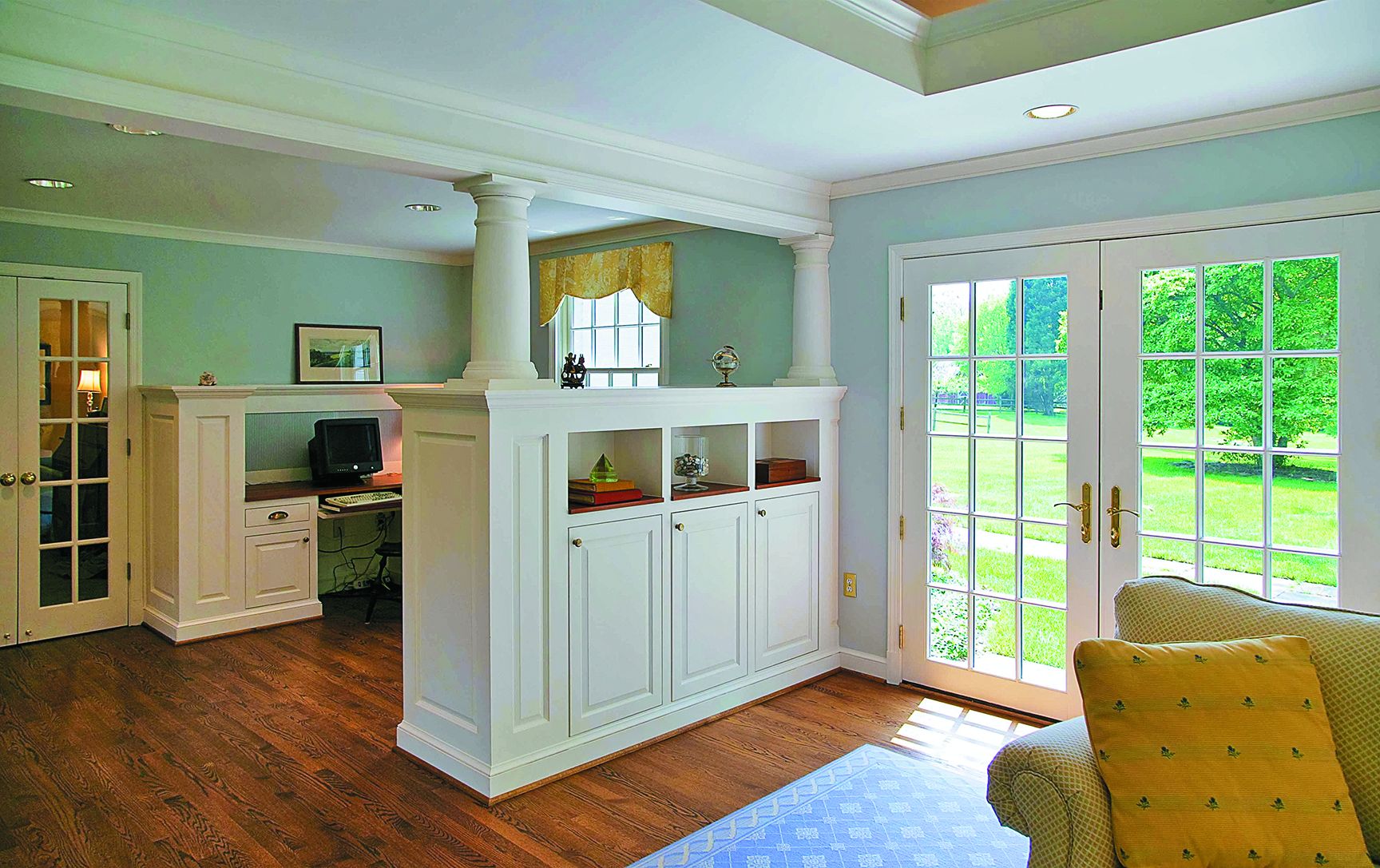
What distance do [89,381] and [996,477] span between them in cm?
491

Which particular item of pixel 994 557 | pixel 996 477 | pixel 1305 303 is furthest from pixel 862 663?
pixel 1305 303

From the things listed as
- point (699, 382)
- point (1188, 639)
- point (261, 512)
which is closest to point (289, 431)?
point (261, 512)

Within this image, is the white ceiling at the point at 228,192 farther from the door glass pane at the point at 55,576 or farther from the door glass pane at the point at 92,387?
the door glass pane at the point at 55,576

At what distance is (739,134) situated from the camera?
11.2 feet

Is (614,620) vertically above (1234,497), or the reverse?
(1234,497)

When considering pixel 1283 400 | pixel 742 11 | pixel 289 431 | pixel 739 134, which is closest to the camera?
pixel 742 11

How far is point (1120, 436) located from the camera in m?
3.51

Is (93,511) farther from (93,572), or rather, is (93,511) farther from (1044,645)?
(1044,645)

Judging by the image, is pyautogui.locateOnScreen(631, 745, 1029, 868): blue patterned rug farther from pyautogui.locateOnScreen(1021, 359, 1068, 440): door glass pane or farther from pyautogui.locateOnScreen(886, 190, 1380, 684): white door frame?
pyautogui.locateOnScreen(1021, 359, 1068, 440): door glass pane

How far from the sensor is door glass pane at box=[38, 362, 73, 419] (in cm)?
492

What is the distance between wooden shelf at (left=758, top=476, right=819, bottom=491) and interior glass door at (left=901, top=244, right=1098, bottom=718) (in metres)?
0.45

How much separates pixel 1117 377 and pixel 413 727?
3.03 meters

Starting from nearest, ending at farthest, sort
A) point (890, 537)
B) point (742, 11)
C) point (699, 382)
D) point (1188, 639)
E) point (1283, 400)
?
point (1188, 639) → point (742, 11) → point (1283, 400) → point (890, 537) → point (699, 382)

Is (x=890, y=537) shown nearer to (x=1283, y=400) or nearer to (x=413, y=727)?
(x=1283, y=400)
